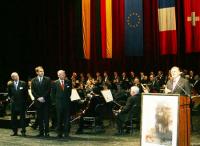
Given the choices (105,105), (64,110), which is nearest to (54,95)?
(64,110)

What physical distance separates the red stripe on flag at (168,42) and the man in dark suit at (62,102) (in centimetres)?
894

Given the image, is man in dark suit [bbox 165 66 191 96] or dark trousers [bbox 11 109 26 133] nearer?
man in dark suit [bbox 165 66 191 96]

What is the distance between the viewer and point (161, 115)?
6090mm

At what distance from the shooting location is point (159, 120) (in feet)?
20.0

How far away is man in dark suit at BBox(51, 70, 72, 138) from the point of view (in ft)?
36.4

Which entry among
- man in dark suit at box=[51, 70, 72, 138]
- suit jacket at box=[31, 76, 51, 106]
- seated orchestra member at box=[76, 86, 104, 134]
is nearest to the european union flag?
seated orchestra member at box=[76, 86, 104, 134]

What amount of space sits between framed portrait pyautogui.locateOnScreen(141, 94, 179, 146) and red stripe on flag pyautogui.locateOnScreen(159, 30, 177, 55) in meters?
13.1

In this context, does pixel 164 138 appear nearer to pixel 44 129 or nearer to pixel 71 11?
pixel 44 129

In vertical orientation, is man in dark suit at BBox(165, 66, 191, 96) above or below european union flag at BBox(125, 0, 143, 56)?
below

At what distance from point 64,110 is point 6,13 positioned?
13819 millimetres

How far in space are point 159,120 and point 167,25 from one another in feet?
43.9

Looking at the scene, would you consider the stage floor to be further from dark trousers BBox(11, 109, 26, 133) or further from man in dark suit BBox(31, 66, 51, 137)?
man in dark suit BBox(31, 66, 51, 137)

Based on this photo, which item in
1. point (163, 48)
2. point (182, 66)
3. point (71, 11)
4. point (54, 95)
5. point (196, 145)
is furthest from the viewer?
point (71, 11)

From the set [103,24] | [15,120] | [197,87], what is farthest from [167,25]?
[15,120]
